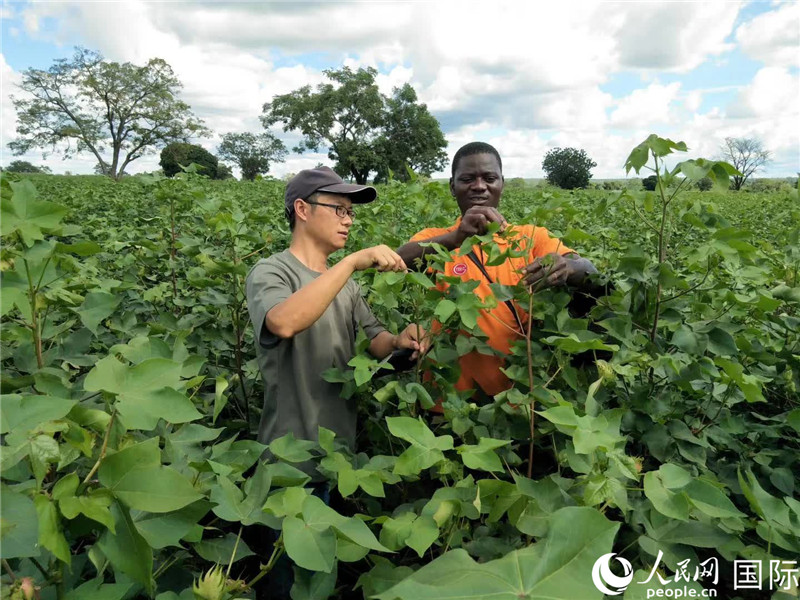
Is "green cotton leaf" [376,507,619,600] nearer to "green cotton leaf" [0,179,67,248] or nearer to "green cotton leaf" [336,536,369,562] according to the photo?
"green cotton leaf" [336,536,369,562]

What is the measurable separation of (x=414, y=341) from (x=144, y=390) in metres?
0.97

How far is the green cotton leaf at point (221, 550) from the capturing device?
1.15 metres

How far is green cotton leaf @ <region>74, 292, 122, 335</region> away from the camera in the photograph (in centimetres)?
148

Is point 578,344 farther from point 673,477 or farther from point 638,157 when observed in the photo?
point 638,157

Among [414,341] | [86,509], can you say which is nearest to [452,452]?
[414,341]

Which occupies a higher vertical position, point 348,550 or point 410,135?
point 410,135

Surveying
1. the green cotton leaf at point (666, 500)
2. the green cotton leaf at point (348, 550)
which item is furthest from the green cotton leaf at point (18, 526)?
the green cotton leaf at point (666, 500)

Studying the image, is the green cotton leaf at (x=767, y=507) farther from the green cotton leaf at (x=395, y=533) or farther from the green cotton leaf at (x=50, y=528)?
the green cotton leaf at (x=50, y=528)

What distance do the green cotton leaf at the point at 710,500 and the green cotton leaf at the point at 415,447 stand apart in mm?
476

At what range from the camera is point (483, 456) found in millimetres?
1203

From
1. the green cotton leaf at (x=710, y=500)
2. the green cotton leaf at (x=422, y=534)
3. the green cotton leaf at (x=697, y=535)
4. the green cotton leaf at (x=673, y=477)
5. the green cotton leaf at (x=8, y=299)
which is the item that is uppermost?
the green cotton leaf at (x=8, y=299)

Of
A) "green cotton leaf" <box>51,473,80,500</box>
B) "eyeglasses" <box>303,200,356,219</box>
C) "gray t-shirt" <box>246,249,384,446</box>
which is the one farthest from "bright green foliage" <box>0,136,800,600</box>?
"eyeglasses" <box>303,200,356,219</box>

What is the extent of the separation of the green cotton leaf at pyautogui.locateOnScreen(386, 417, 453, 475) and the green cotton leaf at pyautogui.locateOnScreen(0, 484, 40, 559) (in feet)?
2.02

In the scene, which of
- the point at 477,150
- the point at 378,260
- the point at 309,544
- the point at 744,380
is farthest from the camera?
the point at 477,150
